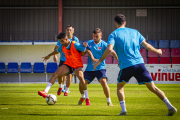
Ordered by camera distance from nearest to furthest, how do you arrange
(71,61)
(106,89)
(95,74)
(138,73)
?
(138,73) → (106,89) → (95,74) → (71,61)

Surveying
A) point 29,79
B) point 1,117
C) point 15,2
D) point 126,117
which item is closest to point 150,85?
point 126,117

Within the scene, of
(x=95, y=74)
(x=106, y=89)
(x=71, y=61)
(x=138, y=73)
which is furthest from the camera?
(x=71, y=61)

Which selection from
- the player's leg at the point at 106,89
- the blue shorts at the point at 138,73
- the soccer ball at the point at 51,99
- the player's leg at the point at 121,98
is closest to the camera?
the blue shorts at the point at 138,73

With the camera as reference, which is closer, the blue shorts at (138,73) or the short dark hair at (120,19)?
the blue shorts at (138,73)

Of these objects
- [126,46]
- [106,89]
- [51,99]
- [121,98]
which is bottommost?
[51,99]

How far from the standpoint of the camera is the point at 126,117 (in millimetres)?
5320

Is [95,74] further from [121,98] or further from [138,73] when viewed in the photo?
[138,73]

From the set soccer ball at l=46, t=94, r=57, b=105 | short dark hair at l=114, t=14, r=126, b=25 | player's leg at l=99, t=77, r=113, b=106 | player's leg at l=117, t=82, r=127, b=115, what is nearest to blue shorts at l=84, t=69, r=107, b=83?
player's leg at l=99, t=77, r=113, b=106

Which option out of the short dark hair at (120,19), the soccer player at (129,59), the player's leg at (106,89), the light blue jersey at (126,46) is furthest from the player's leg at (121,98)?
the player's leg at (106,89)

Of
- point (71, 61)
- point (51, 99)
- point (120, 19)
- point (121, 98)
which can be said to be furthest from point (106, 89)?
point (120, 19)

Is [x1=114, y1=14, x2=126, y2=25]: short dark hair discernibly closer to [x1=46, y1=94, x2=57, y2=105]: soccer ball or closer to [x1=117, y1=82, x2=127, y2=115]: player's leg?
[x1=117, y1=82, x2=127, y2=115]: player's leg

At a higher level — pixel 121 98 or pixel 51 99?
pixel 121 98

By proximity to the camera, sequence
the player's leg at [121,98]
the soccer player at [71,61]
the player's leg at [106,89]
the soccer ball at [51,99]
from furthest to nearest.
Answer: the soccer ball at [51,99]
the soccer player at [71,61]
the player's leg at [106,89]
the player's leg at [121,98]

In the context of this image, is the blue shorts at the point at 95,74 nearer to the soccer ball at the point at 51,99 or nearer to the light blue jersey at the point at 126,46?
the soccer ball at the point at 51,99
